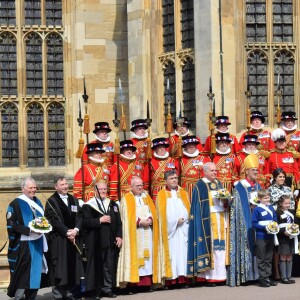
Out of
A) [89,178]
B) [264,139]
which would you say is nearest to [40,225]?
[89,178]

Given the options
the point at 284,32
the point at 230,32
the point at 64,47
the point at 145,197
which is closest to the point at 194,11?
the point at 230,32

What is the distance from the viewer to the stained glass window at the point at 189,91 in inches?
617

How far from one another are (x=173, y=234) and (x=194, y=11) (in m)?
4.54

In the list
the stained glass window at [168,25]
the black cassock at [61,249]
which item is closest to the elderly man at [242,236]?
the black cassock at [61,249]

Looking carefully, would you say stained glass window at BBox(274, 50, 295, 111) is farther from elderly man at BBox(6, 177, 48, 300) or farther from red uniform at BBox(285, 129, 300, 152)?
elderly man at BBox(6, 177, 48, 300)

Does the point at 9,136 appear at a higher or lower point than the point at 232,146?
higher

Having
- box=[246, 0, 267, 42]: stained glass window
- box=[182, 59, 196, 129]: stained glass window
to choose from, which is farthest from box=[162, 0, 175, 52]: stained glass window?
box=[246, 0, 267, 42]: stained glass window

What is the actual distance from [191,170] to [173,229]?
1152mm

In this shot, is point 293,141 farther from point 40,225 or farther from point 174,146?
point 40,225

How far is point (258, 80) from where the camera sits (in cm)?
1580

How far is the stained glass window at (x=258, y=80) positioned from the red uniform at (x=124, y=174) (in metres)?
3.53

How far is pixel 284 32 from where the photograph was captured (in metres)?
15.8

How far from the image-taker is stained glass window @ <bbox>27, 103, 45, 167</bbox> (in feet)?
56.4

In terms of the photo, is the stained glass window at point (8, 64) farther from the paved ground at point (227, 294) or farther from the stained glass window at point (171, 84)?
the paved ground at point (227, 294)
